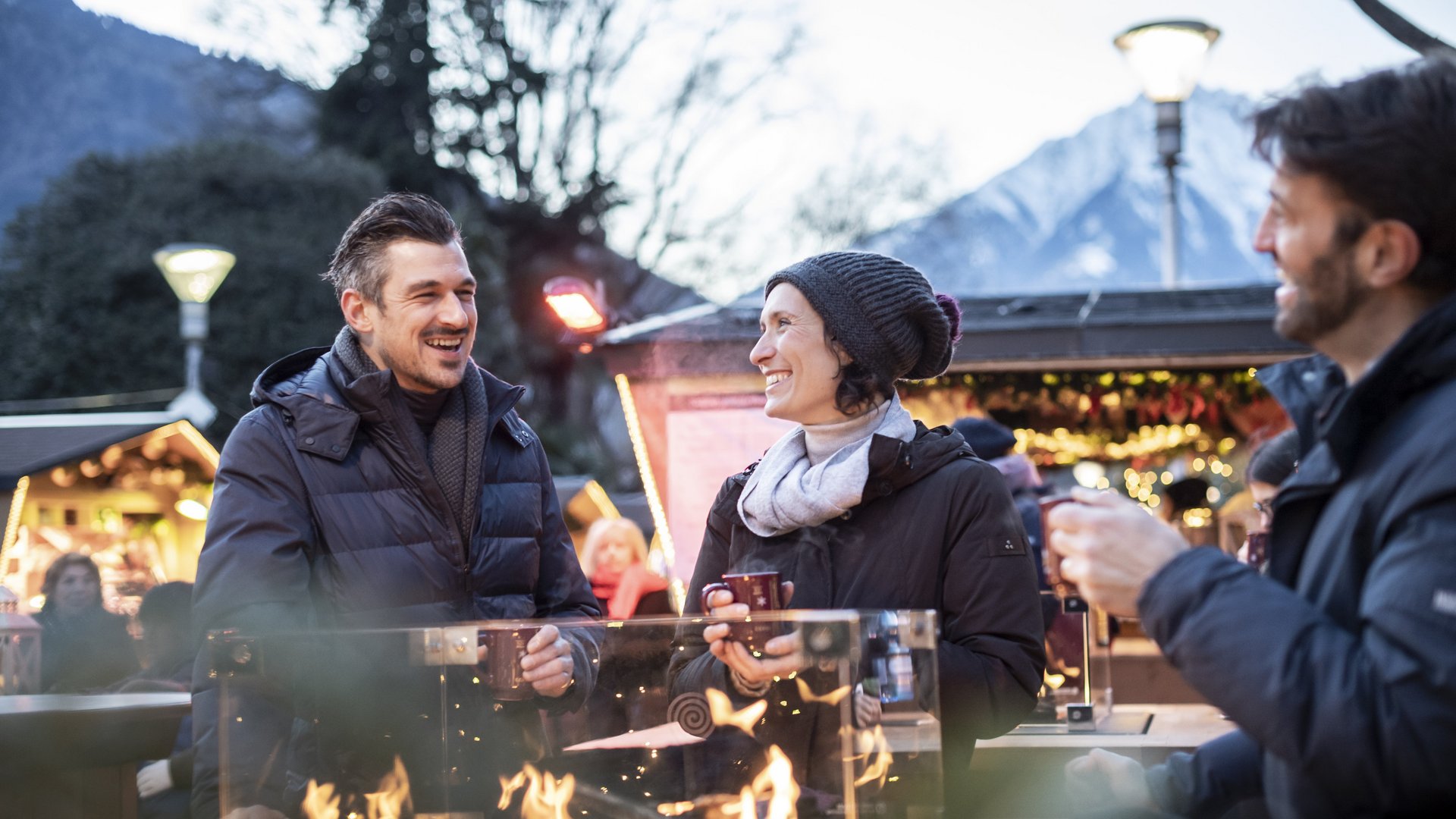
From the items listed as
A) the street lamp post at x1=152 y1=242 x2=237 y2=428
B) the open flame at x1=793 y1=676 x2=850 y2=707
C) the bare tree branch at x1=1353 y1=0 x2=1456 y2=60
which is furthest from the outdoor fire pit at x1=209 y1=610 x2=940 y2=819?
the street lamp post at x1=152 y1=242 x2=237 y2=428

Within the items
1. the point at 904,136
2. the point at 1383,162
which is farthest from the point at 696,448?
the point at 904,136

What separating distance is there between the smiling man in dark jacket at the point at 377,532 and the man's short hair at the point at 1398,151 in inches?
50.7

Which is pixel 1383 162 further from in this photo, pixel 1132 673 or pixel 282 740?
pixel 1132 673

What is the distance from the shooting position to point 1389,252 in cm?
174

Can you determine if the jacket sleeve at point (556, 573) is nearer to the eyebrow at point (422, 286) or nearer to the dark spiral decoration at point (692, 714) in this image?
the eyebrow at point (422, 286)

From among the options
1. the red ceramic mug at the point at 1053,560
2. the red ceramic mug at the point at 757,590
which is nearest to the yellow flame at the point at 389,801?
the red ceramic mug at the point at 757,590

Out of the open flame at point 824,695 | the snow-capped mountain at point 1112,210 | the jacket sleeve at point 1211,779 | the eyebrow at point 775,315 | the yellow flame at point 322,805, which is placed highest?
the snow-capped mountain at point 1112,210

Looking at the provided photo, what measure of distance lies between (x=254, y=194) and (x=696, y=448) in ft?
54.9

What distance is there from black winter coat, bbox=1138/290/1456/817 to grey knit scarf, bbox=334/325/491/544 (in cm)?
170

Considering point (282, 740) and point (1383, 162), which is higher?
point (1383, 162)

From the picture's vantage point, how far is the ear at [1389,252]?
172 centimetres

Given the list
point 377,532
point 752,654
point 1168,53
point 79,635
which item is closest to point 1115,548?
point 752,654

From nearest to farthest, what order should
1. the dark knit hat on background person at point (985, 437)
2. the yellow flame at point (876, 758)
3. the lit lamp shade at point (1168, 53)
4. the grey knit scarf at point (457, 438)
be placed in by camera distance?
the yellow flame at point (876, 758) → the grey knit scarf at point (457, 438) → the dark knit hat on background person at point (985, 437) → the lit lamp shade at point (1168, 53)

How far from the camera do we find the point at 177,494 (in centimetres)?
1122
